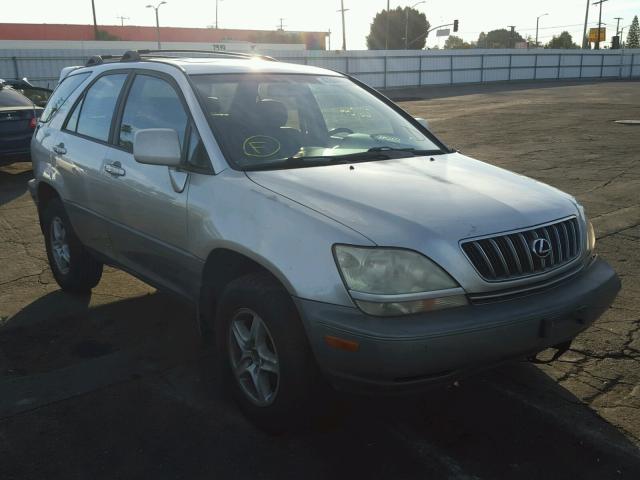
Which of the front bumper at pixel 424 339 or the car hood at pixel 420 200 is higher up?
the car hood at pixel 420 200

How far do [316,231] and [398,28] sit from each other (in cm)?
9092

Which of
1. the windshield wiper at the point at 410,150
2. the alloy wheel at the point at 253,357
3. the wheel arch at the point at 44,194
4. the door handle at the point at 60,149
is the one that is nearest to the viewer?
the alloy wheel at the point at 253,357

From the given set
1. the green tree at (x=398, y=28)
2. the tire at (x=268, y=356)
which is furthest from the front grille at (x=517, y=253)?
the green tree at (x=398, y=28)

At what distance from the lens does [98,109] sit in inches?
182

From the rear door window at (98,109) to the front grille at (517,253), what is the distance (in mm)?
2767

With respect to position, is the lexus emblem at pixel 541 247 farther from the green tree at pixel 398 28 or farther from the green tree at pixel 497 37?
the green tree at pixel 497 37

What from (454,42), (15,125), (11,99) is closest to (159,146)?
(15,125)

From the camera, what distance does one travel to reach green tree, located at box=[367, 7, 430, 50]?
87.6m

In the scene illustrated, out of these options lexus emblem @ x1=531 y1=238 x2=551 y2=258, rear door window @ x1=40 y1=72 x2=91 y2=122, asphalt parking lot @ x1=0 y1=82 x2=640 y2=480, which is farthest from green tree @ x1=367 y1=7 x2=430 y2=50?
lexus emblem @ x1=531 y1=238 x2=551 y2=258

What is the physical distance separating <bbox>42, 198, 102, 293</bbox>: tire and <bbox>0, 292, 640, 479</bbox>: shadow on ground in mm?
1069

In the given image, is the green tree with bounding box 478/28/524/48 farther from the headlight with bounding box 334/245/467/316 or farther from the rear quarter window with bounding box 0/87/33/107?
the headlight with bounding box 334/245/467/316

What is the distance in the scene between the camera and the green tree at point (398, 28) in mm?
87562

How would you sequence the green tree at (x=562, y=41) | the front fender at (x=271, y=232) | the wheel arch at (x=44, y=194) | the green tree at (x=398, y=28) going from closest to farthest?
the front fender at (x=271, y=232)
the wheel arch at (x=44, y=194)
the green tree at (x=398, y=28)
the green tree at (x=562, y=41)

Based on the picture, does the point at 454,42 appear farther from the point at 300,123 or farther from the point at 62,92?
the point at 300,123
